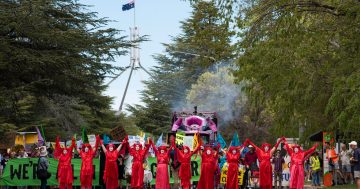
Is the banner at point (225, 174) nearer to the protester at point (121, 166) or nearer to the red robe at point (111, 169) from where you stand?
the protester at point (121, 166)

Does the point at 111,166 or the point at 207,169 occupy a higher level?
the point at 111,166

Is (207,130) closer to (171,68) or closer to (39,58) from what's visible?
(39,58)

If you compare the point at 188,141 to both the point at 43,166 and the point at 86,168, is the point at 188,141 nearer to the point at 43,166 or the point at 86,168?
the point at 86,168

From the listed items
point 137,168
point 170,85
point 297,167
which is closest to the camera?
point 297,167

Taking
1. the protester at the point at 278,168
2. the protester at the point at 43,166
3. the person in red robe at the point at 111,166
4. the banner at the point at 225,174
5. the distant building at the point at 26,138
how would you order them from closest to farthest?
the person in red robe at the point at 111,166
the protester at the point at 43,166
the banner at the point at 225,174
the protester at the point at 278,168
the distant building at the point at 26,138

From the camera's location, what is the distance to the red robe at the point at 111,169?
76.3ft

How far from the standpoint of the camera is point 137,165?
22.9m

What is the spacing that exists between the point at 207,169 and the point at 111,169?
3093 millimetres

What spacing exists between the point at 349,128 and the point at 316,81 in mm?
3319

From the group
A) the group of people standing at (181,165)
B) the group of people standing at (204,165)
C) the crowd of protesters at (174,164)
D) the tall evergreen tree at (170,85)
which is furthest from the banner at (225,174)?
the tall evergreen tree at (170,85)

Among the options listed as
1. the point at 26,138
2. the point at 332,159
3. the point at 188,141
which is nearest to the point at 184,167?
the point at 188,141

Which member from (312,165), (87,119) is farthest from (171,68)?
(312,165)

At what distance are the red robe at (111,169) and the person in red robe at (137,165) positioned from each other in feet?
2.07

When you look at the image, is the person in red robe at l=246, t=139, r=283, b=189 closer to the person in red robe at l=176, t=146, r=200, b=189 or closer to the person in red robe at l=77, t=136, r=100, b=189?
the person in red robe at l=176, t=146, r=200, b=189
